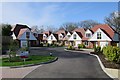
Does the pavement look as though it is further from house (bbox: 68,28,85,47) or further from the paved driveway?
house (bbox: 68,28,85,47)

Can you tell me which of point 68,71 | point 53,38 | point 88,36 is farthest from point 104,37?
point 68,71

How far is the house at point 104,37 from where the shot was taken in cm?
4691

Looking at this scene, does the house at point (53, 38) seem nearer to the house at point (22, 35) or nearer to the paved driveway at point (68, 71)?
the house at point (22, 35)

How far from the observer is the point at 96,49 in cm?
3600

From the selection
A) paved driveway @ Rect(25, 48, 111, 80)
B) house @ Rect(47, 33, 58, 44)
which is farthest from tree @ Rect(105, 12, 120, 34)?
paved driveway @ Rect(25, 48, 111, 80)

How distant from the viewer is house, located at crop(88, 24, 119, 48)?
46906mm

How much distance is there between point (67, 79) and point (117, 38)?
38.0 metres

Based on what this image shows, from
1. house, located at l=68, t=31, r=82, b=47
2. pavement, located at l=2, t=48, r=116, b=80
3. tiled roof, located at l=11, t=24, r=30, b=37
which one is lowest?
pavement, located at l=2, t=48, r=116, b=80

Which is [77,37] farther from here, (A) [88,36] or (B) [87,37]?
(A) [88,36]

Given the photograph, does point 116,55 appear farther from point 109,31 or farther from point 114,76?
point 109,31

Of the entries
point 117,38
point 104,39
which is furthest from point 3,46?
point 117,38

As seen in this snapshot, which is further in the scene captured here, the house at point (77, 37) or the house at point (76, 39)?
the house at point (77, 37)

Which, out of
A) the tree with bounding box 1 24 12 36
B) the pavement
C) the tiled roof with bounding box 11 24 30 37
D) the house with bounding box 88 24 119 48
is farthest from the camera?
the tiled roof with bounding box 11 24 30 37

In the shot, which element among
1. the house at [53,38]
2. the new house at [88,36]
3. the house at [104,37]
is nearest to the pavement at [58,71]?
the new house at [88,36]
